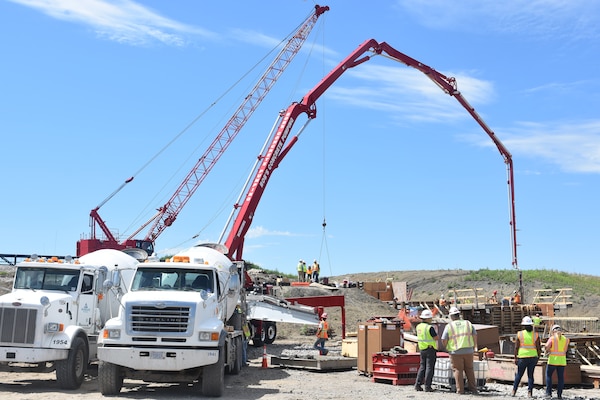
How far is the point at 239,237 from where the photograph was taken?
3219 cm

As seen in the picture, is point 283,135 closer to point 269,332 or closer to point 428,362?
point 269,332

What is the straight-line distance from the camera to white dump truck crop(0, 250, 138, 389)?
16.9 m

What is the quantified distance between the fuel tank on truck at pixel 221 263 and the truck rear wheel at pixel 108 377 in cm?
350

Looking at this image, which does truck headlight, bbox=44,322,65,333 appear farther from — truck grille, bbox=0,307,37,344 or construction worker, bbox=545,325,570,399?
construction worker, bbox=545,325,570,399

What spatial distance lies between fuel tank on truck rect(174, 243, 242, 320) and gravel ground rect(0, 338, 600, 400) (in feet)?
7.00

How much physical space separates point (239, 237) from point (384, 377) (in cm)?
1438

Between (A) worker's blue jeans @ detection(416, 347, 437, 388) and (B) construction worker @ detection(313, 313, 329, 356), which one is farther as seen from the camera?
(B) construction worker @ detection(313, 313, 329, 356)

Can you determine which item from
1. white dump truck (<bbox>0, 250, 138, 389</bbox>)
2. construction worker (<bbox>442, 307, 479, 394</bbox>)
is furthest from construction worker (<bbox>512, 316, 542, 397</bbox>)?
white dump truck (<bbox>0, 250, 138, 389</bbox>)

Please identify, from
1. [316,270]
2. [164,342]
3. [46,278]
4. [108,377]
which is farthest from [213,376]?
[316,270]

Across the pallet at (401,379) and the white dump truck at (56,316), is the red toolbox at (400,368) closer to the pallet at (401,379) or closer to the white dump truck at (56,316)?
the pallet at (401,379)

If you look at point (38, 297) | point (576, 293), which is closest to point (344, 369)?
point (38, 297)

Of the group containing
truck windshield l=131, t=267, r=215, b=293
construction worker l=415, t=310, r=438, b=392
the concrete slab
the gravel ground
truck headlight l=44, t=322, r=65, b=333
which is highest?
truck windshield l=131, t=267, r=215, b=293

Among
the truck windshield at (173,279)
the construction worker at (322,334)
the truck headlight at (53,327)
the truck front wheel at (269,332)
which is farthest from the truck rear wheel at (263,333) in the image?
the truck headlight at (53,327)

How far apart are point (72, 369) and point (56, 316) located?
1.35 m
